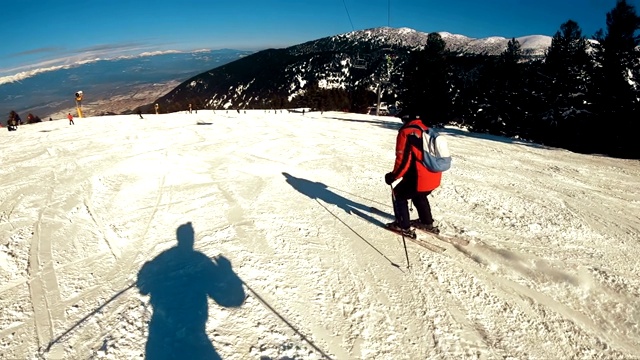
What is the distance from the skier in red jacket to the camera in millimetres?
4891

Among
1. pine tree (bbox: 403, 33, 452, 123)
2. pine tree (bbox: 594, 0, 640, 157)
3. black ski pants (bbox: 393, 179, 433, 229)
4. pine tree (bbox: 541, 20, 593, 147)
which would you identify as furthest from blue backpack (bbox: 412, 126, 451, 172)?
pine tree (bbox: 403, 33, 452, 123)

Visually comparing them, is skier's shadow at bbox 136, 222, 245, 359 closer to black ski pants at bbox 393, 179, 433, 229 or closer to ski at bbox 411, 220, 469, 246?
black ski pants at bbox 393, 179, 433, 229

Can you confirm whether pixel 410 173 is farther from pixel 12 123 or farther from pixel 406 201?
pixel 12 123

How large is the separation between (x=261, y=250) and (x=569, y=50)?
27.5m

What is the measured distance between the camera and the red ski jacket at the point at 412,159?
488 cm

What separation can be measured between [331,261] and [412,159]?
86.3 inches

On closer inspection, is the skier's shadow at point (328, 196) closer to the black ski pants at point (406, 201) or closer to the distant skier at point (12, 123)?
the black ski pants at point (406, 201)

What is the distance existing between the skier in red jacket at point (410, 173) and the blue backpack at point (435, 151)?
0.26 ft

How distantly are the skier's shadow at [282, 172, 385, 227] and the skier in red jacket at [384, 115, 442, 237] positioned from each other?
1.12 metres

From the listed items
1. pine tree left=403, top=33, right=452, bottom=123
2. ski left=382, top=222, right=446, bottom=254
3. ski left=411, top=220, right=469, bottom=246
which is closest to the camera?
ski left=382, top=222, right=446, bottom=254

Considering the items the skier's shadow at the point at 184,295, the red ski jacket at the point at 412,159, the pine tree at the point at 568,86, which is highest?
the pine tree at the point at 568,86

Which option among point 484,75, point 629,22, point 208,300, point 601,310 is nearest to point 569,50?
point 629,22

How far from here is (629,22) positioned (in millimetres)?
17062

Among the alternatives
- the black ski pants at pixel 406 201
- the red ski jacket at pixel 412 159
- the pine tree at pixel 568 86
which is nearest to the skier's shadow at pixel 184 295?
the black ski pants at pixel 406 201
